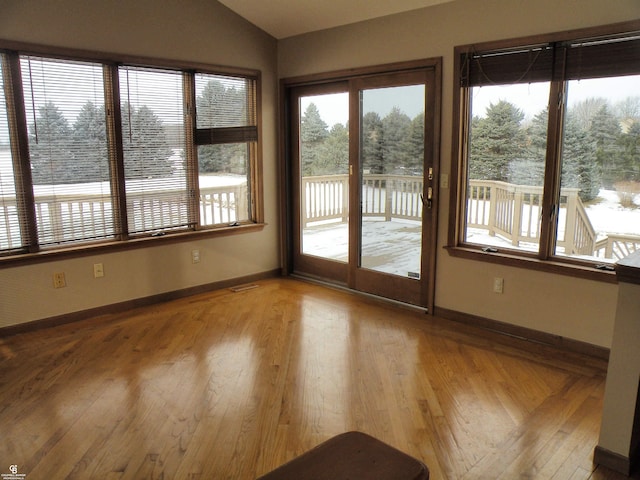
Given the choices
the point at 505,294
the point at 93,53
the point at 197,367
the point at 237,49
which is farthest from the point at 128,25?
the point at 505,294

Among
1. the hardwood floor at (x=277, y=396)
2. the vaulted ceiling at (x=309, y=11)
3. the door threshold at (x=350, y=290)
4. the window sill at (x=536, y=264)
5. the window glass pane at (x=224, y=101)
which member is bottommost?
the hardwood floor at (x=277, y=396)

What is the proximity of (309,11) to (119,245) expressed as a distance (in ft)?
8.65

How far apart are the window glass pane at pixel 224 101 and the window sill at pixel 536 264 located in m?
2.41

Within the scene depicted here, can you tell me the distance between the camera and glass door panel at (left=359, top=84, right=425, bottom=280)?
4355 millimetres

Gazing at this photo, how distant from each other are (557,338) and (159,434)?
2.71 meters

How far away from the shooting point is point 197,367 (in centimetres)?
335

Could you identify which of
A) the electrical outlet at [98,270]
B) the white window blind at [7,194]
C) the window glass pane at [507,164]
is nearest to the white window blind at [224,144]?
the electrical outlet at [98,270]

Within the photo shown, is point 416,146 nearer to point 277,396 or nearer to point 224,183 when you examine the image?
point 224,183

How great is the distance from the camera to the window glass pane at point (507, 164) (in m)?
3.63

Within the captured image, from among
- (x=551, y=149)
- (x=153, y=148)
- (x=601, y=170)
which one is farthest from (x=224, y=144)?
(x=601, y=170)

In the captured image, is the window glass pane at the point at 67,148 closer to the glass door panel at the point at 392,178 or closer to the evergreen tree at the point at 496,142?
the glass door panel at the point at 392,178

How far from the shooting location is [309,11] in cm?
456

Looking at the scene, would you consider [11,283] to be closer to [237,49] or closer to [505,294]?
[237,49]

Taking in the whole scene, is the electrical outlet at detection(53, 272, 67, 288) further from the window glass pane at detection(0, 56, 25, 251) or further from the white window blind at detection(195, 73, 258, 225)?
the white window blind at detection(195, 73, 258, 225)
